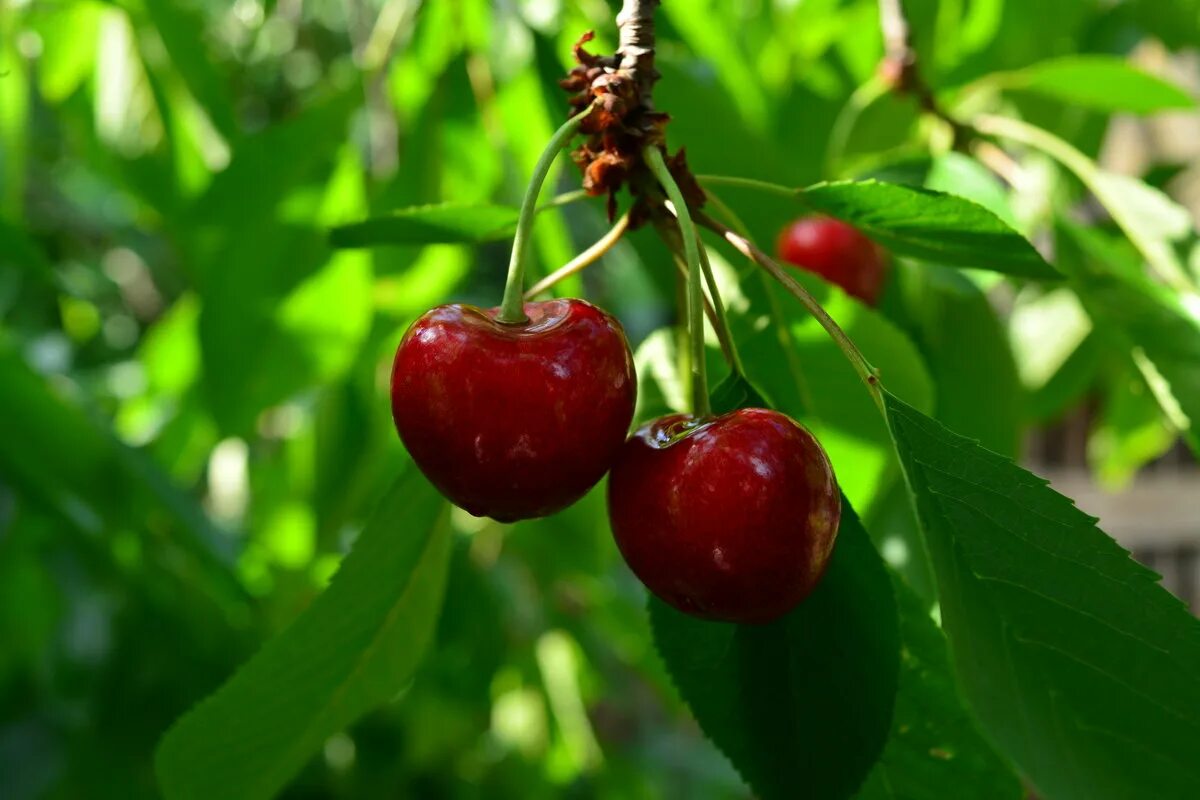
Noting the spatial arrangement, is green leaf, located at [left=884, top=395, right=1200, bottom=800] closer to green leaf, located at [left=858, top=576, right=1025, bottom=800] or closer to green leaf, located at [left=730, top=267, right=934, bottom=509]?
green leaf, located at [left=858, top=576, right=1025, bottom=800]

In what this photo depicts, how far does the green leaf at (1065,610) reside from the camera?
1.32 feet

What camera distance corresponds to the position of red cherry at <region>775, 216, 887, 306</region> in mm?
829

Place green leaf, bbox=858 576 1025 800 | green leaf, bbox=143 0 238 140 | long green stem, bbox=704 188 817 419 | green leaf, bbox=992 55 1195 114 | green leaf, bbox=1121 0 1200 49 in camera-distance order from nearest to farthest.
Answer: green leaf, bbox=858 576 1025 800, long green stem, bbox=704 188 817 419, green leaf, bbox=992 55 1195 114, green leaf, bbox=143 0 238 140, green leaf, bbox=1121 0 1200 49

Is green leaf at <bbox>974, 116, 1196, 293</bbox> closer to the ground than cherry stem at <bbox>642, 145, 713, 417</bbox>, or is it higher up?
closer to the ground

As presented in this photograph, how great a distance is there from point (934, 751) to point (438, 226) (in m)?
0.33

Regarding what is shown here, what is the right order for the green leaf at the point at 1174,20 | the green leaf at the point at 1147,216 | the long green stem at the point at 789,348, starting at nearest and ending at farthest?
the long green stem at the point at 789,348
the green leaf at the point at 1147,216
the green leaf at the point at 1174,20

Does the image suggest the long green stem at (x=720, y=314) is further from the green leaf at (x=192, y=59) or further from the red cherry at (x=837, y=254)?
the green leaf at (x=192, y=59)

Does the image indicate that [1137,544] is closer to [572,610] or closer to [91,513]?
[572,610]

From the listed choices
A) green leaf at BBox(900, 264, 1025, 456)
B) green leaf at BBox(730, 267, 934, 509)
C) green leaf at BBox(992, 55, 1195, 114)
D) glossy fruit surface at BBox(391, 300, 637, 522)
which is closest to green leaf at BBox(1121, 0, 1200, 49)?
green leaf at BBox(992, 55, 1195, 114)

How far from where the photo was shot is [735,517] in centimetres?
43

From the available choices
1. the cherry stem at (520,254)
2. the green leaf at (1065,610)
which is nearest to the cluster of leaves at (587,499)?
the green leaf at (1065,610)

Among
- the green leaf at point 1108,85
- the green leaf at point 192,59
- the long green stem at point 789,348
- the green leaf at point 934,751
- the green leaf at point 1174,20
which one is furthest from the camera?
the green leaf at point 1174,20

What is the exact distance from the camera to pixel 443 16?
1.20 m

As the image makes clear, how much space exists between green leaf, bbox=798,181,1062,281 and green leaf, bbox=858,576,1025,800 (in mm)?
174
